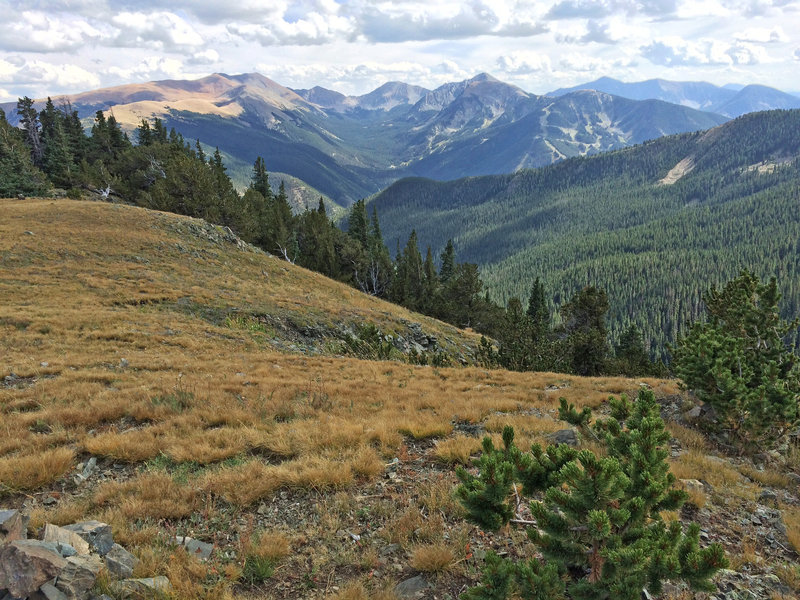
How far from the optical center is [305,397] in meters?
11.6

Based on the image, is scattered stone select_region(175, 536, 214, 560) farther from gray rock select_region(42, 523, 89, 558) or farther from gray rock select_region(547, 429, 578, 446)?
gray rock select_region(547, 429, 578, 446)

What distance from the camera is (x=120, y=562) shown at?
4344 mm

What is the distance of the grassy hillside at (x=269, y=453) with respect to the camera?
495cm

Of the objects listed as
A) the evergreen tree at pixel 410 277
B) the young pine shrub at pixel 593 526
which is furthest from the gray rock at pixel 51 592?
the evergreen tree at pixel 410 277

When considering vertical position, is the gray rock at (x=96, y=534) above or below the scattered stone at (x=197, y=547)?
above

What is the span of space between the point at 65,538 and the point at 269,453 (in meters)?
3.54

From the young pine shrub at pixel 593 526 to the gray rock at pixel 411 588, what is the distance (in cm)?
123

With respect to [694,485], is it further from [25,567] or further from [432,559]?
[25,567]

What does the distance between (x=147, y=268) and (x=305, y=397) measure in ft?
80.0

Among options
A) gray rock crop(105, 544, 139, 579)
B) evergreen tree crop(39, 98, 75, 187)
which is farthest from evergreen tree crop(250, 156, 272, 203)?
gray rock crop(105, 544, 139, 579)

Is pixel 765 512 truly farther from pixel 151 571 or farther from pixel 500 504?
pixel 151 571

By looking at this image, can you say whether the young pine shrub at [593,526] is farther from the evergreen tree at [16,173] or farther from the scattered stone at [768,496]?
the evergreen tree at [16,173]

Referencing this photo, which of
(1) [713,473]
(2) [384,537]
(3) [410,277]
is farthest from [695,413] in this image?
(3) [410,277]

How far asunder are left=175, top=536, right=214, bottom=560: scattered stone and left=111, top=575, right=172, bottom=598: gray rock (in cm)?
60
